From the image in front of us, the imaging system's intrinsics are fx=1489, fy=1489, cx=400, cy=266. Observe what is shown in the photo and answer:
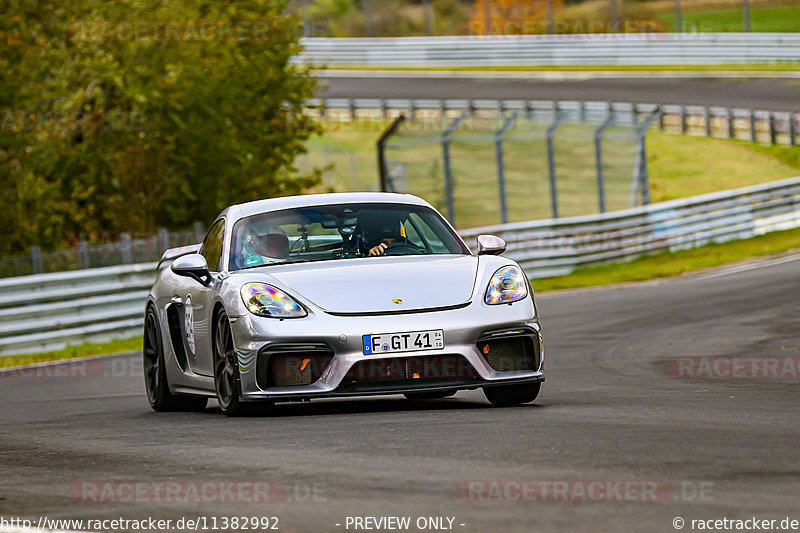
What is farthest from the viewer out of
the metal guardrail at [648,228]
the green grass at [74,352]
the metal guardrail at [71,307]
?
the metal guardrail at [648,228]

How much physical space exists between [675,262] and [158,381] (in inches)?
689

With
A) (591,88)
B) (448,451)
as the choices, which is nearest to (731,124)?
(591,88)

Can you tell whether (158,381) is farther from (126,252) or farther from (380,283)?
(126,252)

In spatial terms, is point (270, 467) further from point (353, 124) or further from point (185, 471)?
point (353, 124)

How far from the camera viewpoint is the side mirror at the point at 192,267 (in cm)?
906

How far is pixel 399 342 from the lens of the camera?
8.14m

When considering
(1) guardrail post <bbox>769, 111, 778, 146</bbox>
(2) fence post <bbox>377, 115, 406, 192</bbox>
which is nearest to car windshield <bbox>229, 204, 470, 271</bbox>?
(2) fence post <bbox>377, 115, 406, 192</bbox>

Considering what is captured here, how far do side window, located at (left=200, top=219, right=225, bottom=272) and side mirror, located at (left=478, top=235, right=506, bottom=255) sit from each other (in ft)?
5.37

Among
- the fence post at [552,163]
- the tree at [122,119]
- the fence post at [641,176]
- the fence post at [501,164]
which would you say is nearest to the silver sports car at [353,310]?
the tree at [122,119]

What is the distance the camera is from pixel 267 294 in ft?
27.5

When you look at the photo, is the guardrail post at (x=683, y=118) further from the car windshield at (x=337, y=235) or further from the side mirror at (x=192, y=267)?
the side mirror at (x=192, y=267)

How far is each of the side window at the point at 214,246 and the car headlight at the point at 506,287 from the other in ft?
5.92

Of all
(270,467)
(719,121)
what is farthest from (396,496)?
(719,121)

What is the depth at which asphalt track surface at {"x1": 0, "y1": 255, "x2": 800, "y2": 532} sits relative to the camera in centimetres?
512
